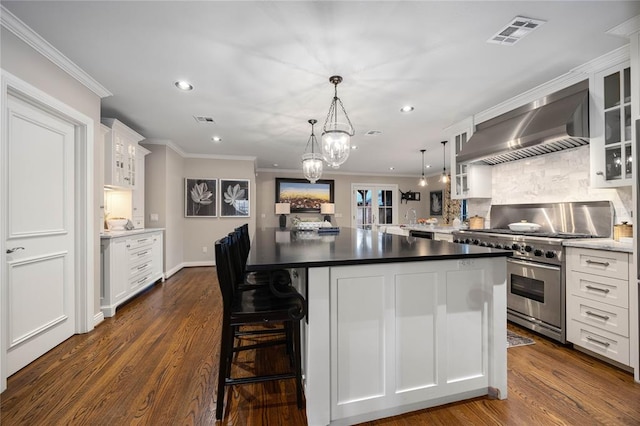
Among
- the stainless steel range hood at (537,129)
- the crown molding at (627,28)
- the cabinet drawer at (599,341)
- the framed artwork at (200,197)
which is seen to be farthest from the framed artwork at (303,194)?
the crown molding at (627,28)

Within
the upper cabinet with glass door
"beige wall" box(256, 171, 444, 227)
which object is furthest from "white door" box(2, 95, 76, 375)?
"beige wall" box(256, 171, 444, 227)

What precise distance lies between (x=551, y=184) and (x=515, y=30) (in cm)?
185

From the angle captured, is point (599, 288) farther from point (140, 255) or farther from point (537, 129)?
point (140, 255)

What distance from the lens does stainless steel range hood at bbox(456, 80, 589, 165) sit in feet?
7.94

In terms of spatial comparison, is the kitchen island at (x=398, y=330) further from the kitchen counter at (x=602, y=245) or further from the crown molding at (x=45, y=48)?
the crown molding at (x=45, y=48)

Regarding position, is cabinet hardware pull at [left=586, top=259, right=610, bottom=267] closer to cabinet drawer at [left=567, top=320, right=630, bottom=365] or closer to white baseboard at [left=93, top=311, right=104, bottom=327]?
cabinet drawer at [left=567, top=320, right=630, bottom=365]

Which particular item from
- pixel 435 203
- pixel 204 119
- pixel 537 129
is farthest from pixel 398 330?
pixel 435 203

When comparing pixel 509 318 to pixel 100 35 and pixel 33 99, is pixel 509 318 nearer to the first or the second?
pixel 100 35

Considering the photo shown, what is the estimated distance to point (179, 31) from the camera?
6.41 ft

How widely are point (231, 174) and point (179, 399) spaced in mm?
4921

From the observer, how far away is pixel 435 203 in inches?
341

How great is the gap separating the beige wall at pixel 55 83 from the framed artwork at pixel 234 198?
3.08m

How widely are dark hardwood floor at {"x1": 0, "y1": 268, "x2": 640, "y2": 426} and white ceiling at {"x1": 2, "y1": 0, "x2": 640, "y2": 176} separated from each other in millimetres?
2375

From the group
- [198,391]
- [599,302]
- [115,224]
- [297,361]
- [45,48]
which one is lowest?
[198,391]
